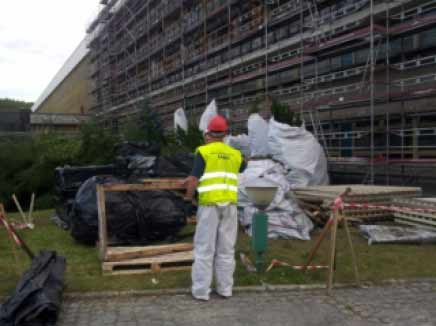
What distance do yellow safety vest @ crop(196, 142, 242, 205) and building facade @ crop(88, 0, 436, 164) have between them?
8.93 metres

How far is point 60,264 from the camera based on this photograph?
5.19 metres

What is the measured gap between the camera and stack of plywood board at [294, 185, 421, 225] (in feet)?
30.6

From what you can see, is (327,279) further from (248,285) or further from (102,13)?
(102,13)

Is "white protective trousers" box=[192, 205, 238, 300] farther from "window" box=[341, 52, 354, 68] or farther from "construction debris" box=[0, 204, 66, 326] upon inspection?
"window" box=[341, 52, 354, 68]

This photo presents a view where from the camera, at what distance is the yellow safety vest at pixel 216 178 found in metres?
5.08

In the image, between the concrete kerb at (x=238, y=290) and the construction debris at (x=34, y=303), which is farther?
the concrete kerb at (x=238, y=290)

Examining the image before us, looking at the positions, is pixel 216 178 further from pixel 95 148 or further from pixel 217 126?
pixel 95 148

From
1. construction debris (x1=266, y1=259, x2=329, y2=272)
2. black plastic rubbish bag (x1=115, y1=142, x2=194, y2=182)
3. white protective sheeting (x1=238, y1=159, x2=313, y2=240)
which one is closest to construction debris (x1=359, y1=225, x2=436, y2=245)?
white protective sheeting (x1=238, y1=159, x2=313, y2=240)

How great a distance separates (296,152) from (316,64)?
20.7 ft

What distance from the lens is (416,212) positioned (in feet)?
28.6

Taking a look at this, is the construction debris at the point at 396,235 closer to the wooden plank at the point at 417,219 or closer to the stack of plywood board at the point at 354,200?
the wooden plank at the point at 417,219

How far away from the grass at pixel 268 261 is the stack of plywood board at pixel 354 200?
795 mm

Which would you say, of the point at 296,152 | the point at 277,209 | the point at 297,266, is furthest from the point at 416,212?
the point at 296,152

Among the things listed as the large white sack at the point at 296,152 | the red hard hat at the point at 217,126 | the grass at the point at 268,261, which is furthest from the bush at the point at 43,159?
the red hard hat at the point at 217,126
